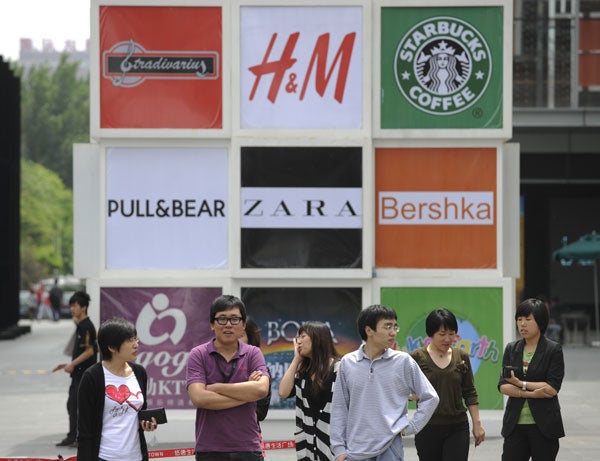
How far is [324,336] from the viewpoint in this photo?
884 cm

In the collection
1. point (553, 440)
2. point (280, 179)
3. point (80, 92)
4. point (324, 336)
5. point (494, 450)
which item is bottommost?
point (494, 450)

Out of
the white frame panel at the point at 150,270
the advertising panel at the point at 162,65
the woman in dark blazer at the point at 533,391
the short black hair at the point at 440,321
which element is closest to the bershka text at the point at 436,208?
the white frame panel at the point at 150,270

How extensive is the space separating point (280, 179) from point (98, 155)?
1.93m

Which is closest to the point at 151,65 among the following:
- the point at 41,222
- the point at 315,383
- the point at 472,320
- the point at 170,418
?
the point at 170,418

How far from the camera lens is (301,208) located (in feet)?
44.0

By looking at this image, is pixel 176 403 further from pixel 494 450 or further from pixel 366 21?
pixel 366 21

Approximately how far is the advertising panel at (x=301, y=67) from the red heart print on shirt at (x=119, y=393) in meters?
6.46

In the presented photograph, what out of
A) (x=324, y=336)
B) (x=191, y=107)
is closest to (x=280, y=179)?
(x=191, y=107)

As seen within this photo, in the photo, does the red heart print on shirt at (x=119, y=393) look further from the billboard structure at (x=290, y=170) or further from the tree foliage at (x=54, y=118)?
the tree foliage at (x=54, y=118)

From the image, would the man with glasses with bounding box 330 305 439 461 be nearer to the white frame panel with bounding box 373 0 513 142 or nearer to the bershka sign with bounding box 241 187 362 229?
the bershka sign with bounding box 241 187 362 229

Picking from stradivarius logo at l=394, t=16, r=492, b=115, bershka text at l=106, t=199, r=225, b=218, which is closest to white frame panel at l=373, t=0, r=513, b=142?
stradivarius logo at l=394, t=16, r=492, b=115

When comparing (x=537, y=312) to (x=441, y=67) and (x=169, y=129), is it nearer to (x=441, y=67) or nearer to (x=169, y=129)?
(x=441, y=67)

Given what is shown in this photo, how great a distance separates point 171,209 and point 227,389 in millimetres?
6213

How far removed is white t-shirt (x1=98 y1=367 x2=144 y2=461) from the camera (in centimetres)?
729
